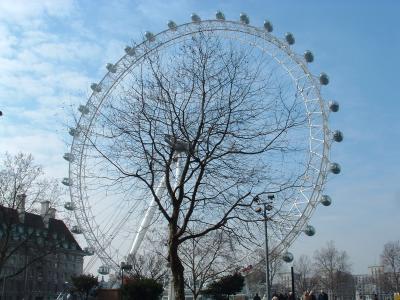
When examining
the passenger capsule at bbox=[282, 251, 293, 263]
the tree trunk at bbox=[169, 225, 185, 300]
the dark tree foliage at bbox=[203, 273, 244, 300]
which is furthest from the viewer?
the dark tree foliage at bbox=[203, 273, 244, 300]

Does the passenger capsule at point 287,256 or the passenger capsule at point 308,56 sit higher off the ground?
the passenger capsule at point 308,56

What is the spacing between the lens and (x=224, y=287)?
43281 mm

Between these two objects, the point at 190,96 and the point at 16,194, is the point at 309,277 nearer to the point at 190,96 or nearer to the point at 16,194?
the point at 16,194

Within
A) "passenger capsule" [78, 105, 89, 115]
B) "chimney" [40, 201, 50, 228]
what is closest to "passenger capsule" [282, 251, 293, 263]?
"passenger capsule" [78, 105, 89, 115]

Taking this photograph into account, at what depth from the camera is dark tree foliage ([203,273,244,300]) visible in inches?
1682

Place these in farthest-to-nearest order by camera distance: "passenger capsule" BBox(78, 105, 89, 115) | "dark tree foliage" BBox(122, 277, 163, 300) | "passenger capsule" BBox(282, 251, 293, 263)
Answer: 1. "passenger capsule" BBox(78, 105, 89, 115)
2. "dark tree foliage" BBox(122, 277, 163, 300)
3. "passenger capsule" BBox(282, 251, 293, 263)

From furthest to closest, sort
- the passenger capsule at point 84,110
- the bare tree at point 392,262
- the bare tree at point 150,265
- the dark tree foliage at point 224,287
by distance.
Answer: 1. the bare tree at point 392,262
2. the bare tree at point 150,265
3. the dark tree foliage at point 224,287
4. the passenger capsule at point 84,110

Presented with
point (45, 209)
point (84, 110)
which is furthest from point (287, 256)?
point (45, 209)

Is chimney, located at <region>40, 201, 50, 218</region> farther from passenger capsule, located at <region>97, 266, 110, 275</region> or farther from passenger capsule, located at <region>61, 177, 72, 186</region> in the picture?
passenger capsule, located at <region>97, 266, 110, 275</region>

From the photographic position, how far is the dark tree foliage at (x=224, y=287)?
42719 millimetres

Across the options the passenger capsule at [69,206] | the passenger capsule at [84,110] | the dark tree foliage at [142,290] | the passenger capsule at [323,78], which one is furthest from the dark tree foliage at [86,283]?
the passenger capsule at [323,78]

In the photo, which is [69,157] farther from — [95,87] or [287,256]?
[287,256]

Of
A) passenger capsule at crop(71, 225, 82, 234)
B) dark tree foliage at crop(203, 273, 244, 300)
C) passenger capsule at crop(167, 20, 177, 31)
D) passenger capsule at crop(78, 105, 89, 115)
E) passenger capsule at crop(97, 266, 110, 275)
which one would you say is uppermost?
passenger capsule at crop(167, 20, 177, 31)

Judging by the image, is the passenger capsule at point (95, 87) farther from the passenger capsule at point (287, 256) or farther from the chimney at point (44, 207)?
the passenger capsule at point (287, 256)
